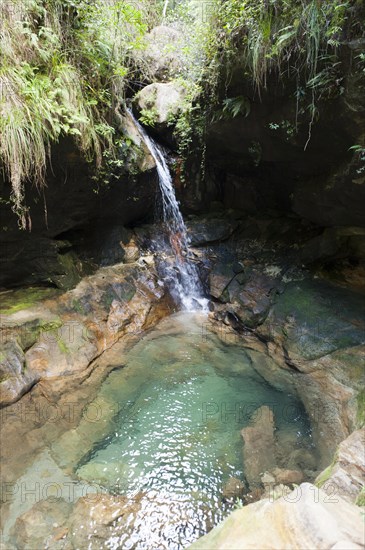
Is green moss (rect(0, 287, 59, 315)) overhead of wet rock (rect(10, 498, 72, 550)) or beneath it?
overhead

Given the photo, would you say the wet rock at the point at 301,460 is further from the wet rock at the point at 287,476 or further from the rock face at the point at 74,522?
the rock face at the point at 74,522

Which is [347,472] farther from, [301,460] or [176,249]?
[176,249]

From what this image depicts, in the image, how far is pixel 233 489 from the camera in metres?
3.22

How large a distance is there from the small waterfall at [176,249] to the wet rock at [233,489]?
12.8 feet

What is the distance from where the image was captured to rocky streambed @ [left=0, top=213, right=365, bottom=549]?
2.57m

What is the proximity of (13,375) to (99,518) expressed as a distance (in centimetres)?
213

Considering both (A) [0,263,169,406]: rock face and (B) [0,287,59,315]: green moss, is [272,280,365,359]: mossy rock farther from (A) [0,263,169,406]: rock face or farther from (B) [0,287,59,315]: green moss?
(B) [0,287,59,315]: green moss

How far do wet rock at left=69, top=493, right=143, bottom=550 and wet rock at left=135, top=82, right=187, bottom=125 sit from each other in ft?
22.4

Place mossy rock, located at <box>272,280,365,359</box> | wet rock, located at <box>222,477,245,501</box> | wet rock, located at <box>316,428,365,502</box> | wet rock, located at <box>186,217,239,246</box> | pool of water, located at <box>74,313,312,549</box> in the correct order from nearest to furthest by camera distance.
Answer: wet rock, located at <box>316,428,365,502</box> → pool of water, located at <box>74,313,312,549</box> → wet rock, located at <box>222,477,245,501</box> → mossy rock, located at <box>272,280,365,359</box> → wet rock, located at <box>186,217,239,246</box>

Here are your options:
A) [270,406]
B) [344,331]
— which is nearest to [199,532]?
[270,406]

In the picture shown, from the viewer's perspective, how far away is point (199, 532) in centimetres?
284

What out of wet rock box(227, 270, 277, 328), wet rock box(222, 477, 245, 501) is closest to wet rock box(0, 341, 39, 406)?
wet rock box(222, 477, 245, 501)

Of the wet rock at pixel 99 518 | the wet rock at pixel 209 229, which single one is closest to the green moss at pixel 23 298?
the wet rock at pixel 99 518

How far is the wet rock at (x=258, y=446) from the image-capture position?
134 inches
